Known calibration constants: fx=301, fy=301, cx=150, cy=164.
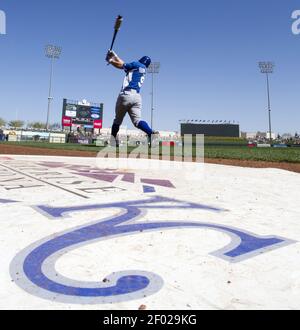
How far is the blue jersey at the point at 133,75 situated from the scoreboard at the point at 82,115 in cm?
6238

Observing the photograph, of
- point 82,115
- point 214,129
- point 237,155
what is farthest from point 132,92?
point 214,129

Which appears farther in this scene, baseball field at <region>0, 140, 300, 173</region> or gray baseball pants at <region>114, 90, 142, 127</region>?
baseball field at <region>0, 140, 300, 173</region>

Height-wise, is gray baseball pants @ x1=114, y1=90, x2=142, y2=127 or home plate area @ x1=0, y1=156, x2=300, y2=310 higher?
gray baseball pants @ x1=114, y1=90, x2=142, y2=127

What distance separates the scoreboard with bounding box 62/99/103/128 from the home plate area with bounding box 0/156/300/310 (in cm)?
6597

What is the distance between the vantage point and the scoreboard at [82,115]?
67.3 m

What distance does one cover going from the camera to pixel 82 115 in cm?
6969

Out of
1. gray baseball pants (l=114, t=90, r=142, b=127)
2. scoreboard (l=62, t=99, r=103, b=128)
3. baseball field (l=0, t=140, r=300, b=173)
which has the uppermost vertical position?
scoreboard (l=62, t=99, r=103, b=128)

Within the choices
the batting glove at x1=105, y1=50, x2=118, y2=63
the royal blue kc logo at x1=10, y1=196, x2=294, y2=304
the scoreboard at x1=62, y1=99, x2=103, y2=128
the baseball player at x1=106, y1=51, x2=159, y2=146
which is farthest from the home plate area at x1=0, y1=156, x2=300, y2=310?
the scoreboard at x1=62, y1=99, x2=103, y2=128

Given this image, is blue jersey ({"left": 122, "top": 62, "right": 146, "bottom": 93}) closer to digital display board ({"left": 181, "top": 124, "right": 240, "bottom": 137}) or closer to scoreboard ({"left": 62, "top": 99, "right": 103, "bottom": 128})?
scoreboard ({"left": 62, "top": 99, "right": 103, "bottom": 128})

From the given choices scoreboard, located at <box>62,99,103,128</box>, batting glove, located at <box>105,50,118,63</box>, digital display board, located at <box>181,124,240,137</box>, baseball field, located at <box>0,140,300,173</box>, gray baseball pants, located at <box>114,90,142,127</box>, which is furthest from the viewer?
digital display board, located at <box>181,124,240,137</box>

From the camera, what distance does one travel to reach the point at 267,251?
2510 mm

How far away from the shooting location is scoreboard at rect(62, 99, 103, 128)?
6731cm

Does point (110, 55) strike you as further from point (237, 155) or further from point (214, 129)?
point (214, 129)
